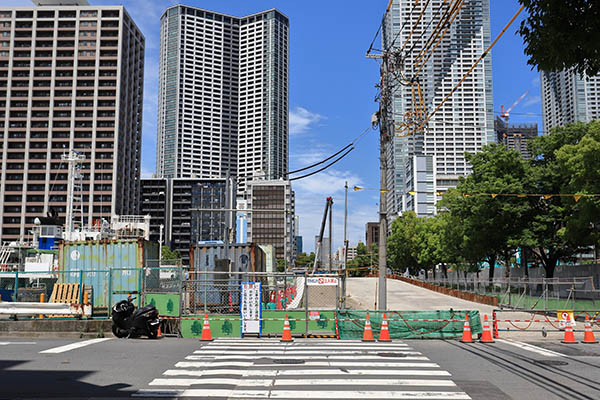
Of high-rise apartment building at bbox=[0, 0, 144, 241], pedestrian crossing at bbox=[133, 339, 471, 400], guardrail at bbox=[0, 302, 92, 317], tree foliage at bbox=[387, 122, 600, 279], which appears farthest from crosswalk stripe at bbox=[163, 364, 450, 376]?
high-rise apartment building at bbox=[0, 0, 144, 241]

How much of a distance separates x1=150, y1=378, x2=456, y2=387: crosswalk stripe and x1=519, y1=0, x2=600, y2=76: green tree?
6.27 metres

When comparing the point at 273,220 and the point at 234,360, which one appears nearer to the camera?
the point at 234,360

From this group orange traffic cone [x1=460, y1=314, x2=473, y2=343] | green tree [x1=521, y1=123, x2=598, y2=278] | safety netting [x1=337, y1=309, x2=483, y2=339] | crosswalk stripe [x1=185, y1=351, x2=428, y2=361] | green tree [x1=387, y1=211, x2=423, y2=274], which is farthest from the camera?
green tree [x1=387, y1=211, x2=423, y2=274]

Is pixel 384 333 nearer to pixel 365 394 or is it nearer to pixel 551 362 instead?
pixel 551 362

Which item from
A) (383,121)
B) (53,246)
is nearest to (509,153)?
(383,121)

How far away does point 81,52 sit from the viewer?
114 m

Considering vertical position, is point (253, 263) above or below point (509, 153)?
below

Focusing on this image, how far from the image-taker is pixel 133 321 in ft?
57.2

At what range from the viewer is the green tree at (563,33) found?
7387 millimetres

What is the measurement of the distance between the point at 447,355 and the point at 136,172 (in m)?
121

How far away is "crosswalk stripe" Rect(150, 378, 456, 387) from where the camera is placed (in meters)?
10.3

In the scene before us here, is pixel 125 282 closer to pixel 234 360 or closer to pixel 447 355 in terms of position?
pixel 234 360

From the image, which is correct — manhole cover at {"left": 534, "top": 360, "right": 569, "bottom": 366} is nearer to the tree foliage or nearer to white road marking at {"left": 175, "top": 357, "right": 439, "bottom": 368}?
white road marking at {"left": 175, "top": 357, "right": 439, "bottom": 368}

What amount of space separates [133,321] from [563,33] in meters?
15.0
